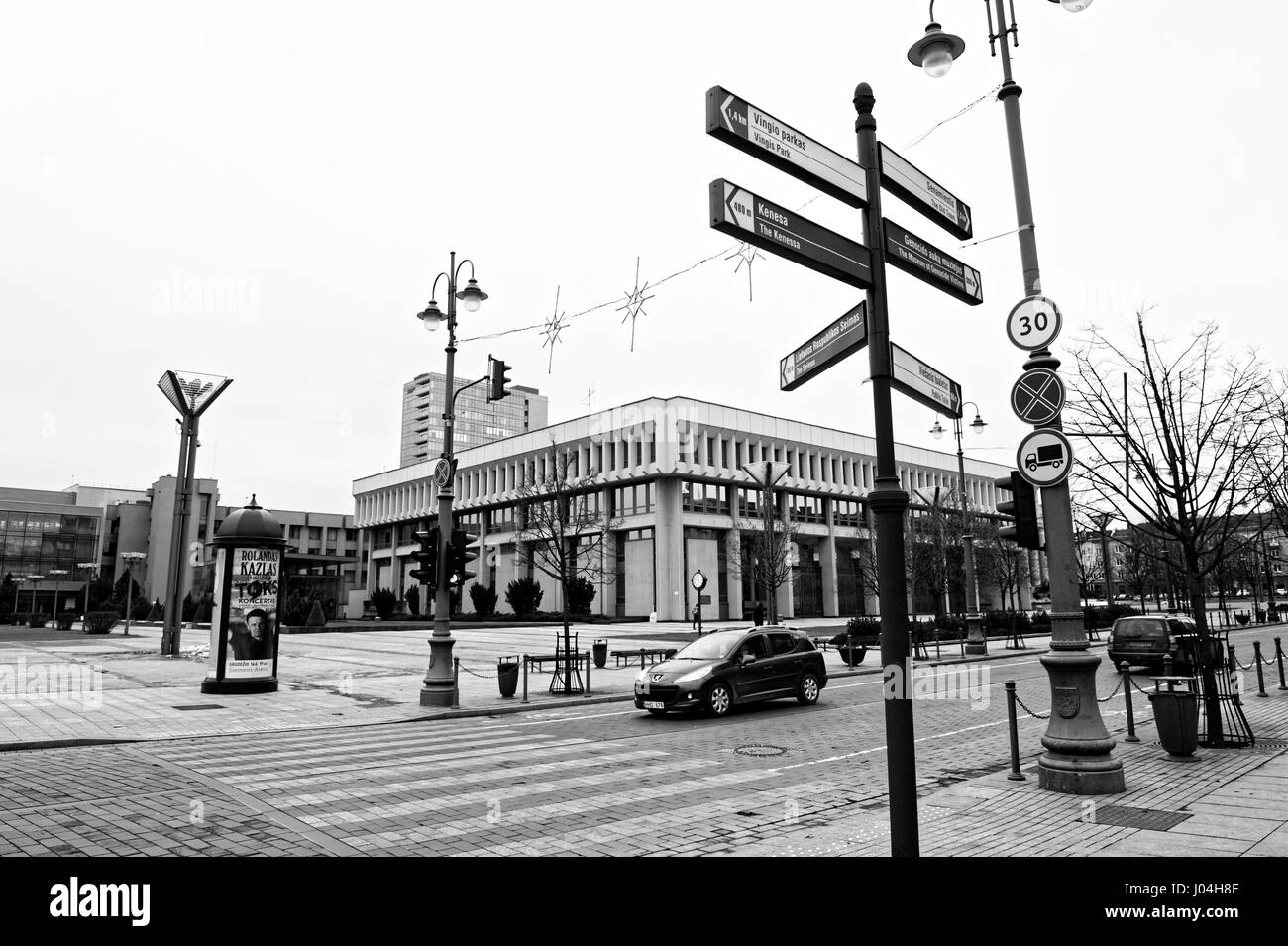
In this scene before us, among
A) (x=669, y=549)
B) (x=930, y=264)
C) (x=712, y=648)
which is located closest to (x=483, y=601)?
(x=669, y=549)

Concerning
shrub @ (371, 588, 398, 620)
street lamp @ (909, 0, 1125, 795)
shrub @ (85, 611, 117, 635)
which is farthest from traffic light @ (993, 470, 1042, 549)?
shrub @ (371, 588, 398, 620)

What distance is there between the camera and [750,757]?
406 inches

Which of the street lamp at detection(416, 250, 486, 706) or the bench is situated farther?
the bench

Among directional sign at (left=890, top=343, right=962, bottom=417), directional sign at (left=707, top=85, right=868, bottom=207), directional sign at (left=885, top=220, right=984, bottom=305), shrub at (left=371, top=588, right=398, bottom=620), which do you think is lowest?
shrub at (left=371, top=588, right=398, bottom=620)

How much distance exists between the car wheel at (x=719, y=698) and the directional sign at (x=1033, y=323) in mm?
8586

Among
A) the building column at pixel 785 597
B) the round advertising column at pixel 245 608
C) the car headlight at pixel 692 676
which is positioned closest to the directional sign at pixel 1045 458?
the car headlight at pixel 692 676

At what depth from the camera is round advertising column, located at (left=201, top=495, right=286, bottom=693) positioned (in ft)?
57.8

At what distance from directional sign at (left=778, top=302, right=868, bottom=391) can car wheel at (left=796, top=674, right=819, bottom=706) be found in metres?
12.7

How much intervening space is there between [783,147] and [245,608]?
17160 millimetres

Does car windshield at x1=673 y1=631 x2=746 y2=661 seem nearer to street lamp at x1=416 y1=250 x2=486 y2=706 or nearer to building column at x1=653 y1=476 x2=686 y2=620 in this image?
street lamp at x1=416 y1=250 x2=486 y2=706
